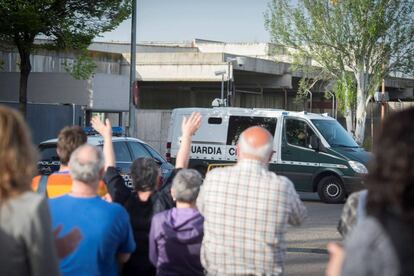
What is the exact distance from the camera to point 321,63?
3916 cm

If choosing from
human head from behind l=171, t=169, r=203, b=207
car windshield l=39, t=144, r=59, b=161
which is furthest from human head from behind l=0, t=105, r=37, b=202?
car windshield l=39, t=144, r=59, b=161

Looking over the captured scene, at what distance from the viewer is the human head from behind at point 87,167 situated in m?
4.72

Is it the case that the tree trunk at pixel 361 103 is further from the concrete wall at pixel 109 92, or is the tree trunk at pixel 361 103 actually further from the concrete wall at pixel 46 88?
the concrete wall at pixel 46 88

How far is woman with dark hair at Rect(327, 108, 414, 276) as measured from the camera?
2758 millimetres

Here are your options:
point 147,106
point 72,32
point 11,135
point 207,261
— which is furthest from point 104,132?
point 147,106

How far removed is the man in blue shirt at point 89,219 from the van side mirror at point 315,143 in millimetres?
15223

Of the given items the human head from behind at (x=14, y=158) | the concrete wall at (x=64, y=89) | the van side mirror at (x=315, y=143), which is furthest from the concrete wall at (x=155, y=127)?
the human head from behind at (x=14, y=158)

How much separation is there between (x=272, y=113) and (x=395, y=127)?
699 inches

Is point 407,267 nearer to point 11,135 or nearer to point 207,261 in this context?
point 11,135

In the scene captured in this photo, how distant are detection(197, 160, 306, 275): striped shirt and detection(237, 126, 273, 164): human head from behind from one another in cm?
4

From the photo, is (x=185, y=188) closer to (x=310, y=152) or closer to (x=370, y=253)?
(x=370, y=253)

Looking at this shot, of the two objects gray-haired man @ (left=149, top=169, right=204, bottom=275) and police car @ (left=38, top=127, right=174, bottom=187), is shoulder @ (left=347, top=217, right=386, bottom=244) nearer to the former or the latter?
gray-haired man @ (left=149, top=169, right=204, bottom=275)

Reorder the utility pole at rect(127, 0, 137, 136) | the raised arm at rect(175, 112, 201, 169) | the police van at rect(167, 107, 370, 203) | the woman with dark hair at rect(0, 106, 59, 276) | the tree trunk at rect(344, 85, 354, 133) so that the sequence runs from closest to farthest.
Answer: the woman with dark hair at rect(0, 106, 59, 276) → the raised arm at rect(175, 112, 201, 169) → the police van at rect(167, 107, 370, 203) → the utility pole at rect(127, 0, 137, 136) → the tree trunk at rect(344, 85, 354, 133)

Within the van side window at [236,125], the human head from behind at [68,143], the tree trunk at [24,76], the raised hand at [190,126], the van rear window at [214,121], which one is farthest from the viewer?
the tree trunk at [24,76]
